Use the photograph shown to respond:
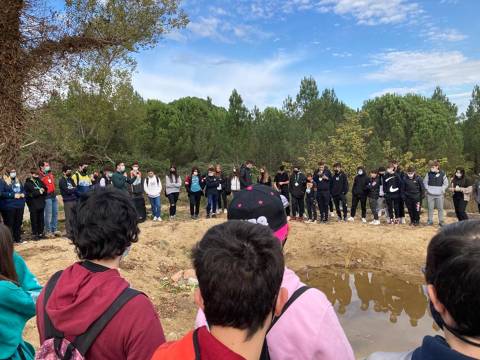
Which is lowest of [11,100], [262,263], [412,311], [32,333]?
[412,311]

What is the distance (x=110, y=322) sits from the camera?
1.44 metres

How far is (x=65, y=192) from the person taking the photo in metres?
8.77

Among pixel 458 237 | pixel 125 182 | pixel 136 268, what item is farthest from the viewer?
pixel 125 182

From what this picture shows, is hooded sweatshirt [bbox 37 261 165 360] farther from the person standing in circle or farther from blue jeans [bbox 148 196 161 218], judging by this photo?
the person standing in circle

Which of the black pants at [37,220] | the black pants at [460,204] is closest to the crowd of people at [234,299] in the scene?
the black pants at [37,220]

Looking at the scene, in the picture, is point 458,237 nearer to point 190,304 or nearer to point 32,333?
point 32,333

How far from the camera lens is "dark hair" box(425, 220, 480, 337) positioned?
3.41 feet

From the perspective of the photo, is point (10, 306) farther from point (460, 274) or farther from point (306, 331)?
point (460, 274)

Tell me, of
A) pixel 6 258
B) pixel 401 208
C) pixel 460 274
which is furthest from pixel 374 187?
pixel 460 274

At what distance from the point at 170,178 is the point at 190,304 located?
5.56m

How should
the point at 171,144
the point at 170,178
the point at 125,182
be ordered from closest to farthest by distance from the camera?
the point at 125,182
the point at 170,178
the point at 171,144

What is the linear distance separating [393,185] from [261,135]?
1044 cm

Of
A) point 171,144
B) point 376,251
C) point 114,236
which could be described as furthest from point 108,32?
point 171,144

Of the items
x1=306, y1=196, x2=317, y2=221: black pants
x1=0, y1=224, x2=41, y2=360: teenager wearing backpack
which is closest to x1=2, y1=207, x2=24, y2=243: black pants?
x1=0, y1=224, x2=41, y2=360: teenager wearing backpack
